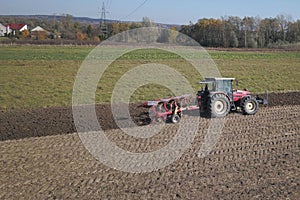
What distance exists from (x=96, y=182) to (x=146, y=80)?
635 inches

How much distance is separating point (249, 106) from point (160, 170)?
686 cm

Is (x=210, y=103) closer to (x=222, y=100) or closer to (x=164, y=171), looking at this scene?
(x=222, y=100)

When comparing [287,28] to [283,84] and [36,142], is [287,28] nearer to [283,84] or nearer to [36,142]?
[283,84]

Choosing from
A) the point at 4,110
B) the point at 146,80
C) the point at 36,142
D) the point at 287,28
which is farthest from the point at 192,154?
the point at 287,28

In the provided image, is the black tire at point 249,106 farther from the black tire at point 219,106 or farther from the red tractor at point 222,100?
the black tire at point 219,106

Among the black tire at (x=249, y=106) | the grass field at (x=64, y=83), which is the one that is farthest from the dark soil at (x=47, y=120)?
the black tire at (x=249, y=106)

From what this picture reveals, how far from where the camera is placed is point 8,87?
2134cm

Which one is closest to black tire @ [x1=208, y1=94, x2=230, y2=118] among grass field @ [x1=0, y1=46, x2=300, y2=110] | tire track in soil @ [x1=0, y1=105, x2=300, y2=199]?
tire track in soil @ [x1=0, y1=105, x2=300, y2=199]

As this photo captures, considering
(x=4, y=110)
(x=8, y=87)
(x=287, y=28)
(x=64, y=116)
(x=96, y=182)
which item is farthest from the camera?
(x=287, y=28)

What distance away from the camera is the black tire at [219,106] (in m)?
13.8

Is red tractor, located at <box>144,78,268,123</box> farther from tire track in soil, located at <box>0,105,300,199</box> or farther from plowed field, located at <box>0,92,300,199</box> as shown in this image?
tire track in soil, located at <box>0,105,300,199</box>

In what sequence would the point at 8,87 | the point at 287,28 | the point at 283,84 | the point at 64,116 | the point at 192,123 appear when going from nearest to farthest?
the point at 192,123 < the point at 64,116 < the point at 8,87 < the point at 283,84 < the point at 287,28

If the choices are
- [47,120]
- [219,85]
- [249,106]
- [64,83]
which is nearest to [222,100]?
[219,85]

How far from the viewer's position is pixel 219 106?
14.0m
